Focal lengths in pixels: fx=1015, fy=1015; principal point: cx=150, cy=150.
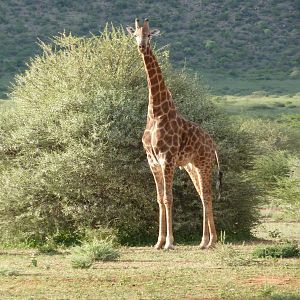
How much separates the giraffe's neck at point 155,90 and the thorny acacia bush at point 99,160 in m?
2.13

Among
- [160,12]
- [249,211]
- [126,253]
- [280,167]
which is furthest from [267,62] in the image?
[126,253]

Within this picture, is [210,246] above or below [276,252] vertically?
below

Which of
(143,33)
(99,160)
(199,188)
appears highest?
(143,33)

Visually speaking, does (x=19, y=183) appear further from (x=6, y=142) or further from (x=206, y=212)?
(x=206, y=212)

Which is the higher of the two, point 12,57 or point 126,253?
point 126,253

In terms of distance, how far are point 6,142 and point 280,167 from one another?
16.1 meters

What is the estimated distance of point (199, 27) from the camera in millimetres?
65250

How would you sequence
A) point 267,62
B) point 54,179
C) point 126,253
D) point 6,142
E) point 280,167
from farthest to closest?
point 267,62, point 280,167, point 6,142, point 54,179, point 126,253

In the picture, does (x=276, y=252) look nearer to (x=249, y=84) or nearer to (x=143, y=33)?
(x=143, y=33)

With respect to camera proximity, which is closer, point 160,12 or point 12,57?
point 12,57

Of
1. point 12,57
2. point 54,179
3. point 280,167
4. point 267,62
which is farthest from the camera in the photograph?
point 267,62

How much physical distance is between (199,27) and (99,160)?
45.5 meters

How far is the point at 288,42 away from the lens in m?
65.2

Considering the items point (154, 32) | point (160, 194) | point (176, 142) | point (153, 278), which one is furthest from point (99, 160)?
point (153, 278)
